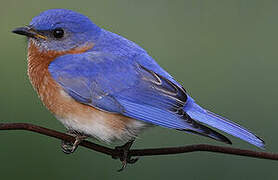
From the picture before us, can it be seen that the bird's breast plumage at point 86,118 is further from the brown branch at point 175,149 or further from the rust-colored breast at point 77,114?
the brown branch at point 175,149

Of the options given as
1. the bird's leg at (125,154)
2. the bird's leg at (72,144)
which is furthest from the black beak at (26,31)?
the bird's leg at (125,154)

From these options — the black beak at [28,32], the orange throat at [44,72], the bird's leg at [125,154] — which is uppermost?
the black beak at [28,32]

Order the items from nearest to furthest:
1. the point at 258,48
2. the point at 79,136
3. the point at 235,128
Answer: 1. the point at 235,128
2. the point at 79,136
3. the point at 258,48

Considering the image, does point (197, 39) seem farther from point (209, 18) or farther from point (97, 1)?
point (97, 1)

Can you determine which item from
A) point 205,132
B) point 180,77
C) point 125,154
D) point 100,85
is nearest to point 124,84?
point 100,85

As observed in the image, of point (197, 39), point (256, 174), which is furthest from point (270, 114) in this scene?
point (197, 39)

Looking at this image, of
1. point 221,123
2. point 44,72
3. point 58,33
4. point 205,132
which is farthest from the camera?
point 58,33

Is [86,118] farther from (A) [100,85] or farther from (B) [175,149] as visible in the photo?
(B) [175,149]

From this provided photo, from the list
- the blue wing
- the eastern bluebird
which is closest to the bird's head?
the eastern bluebird
